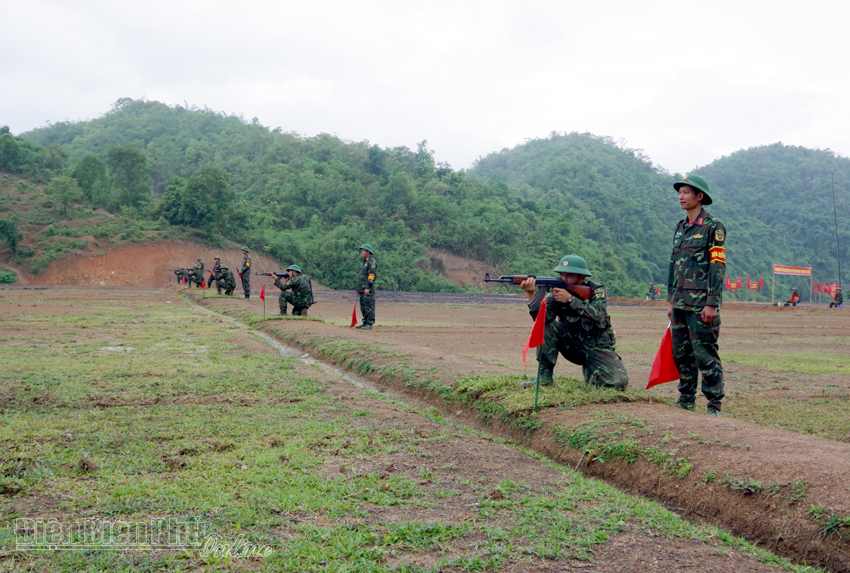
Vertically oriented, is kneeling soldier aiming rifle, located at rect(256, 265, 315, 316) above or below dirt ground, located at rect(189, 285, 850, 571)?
above

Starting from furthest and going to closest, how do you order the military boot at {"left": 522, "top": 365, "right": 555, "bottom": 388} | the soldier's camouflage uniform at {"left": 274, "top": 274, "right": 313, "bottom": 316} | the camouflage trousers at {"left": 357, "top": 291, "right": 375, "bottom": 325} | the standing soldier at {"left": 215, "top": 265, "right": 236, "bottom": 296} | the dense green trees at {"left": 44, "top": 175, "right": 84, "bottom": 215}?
the dense green trees at {"left": 44, "top": 175, "right": 84, "bottom": 215}, the standing soldier at {"left": 215, "top": 265, "right": 236, "bottom": 296}, the soldier's camouflage uniform at {"left": 274, "top": 274, "right": 313, "bottom": 316}, the camouflage trousers at {"left": 357, "top": 291, "right": 375, "bottom": 325}, the military boot at {"left": 522, "top": 365, "right": 555, "bottom": 388}

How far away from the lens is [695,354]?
6.06 meters

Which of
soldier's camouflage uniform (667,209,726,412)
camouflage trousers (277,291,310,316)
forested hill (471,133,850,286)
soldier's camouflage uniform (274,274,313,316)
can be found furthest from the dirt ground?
forested hill (471,133,850,286)

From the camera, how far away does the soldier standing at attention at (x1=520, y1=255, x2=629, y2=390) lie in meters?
6.43

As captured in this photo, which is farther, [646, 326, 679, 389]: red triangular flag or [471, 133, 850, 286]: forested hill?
[471, 133, 850, 286]: forested hill

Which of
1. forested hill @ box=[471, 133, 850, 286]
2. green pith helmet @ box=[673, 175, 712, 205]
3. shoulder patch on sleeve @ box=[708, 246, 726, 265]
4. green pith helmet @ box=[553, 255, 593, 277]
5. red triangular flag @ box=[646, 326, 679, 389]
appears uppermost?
forested hill @ box=[471, 133, 850, 286]

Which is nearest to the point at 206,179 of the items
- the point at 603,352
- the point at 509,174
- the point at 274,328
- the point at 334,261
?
the point at 334,261

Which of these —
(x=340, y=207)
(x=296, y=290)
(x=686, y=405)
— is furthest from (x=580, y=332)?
(x=340, y=207)

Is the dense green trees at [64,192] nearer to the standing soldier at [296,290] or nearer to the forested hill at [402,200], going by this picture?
the forested hill at [402,200]

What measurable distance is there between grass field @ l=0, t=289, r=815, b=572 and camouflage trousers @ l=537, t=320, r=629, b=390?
1.42 metres

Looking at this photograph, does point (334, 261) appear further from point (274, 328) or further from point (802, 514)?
point (802, 514)

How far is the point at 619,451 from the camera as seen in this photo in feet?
15.4

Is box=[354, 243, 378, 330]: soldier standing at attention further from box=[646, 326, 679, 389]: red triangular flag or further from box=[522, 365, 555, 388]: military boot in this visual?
box=[646, 326, 679, 389]: red triangular flag

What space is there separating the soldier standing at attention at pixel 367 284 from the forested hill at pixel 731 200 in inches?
2574
